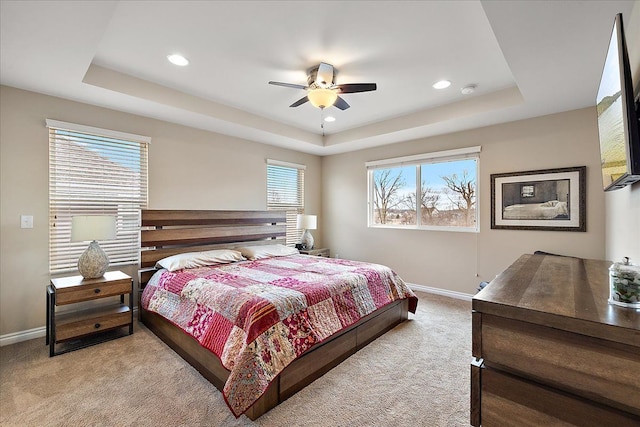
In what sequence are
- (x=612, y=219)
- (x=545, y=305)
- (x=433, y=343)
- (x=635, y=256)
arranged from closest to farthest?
1. (x=545, y=305)
2. (x=635, y=256)
3. (x=612, y=219)
4. (x=433, y=343)

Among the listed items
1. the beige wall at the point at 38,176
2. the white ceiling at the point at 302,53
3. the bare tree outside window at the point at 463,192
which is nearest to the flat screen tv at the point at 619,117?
the white ceiling at the point at 302,53

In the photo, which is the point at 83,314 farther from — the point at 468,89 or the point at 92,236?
the point at 468,89

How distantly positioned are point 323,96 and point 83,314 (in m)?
3.16

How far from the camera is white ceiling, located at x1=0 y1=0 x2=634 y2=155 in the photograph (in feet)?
6.23

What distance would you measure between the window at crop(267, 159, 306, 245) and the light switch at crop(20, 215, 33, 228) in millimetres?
2930

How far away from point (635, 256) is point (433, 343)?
5.65ft

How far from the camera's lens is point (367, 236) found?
523 centimetres

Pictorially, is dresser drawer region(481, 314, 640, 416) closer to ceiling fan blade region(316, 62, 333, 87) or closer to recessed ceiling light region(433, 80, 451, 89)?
ceiling fan blade region(316, 62, 333, 87)

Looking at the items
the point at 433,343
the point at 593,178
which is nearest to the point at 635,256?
the point at 433,343

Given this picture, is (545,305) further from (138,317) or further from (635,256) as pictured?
(138,317)

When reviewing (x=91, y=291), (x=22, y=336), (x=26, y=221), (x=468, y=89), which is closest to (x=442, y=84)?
(x=468, y=89)

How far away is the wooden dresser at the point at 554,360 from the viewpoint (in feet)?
2.56

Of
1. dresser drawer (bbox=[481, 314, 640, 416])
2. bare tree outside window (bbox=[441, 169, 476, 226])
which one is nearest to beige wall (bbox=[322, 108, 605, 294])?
bare tree outside window (bbox=[441, 169, 476, 226])

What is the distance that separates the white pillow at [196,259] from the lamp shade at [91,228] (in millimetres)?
616
